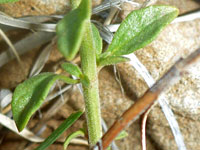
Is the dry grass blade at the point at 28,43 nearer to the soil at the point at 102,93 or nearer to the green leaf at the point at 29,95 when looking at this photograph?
the soil at the point at 102,93

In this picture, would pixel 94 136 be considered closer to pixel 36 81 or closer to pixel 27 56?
pixel 36 81

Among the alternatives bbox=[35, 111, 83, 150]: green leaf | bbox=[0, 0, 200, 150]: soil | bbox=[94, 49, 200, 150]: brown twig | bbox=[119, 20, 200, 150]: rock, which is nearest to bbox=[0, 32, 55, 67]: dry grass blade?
bbox=[0, 0, 200, 150]: soil

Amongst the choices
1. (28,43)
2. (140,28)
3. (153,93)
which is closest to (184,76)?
(140,28)

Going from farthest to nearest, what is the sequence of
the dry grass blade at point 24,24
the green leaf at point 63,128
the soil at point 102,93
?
the soil at point 102,93
the dry grass blade at point 24,24
the green leaf at point 63,128

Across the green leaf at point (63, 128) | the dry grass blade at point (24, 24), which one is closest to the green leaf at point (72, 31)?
the green leaf at point (63, 128)

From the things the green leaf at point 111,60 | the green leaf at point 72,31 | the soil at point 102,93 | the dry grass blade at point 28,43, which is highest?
the green leaf at point 72,31

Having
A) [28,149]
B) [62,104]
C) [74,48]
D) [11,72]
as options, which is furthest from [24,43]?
[74,48]

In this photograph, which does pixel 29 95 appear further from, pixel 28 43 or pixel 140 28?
pixel 28 43
